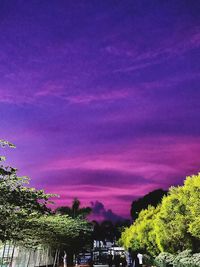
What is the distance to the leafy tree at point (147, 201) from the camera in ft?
345

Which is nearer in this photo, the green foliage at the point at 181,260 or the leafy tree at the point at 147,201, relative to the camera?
the green foliage at the point at 181,260

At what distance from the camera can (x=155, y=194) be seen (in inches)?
4200

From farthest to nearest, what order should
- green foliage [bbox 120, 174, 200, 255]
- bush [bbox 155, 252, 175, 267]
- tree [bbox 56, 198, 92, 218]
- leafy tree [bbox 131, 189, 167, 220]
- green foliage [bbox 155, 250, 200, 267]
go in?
leafy tree [bbox 131, 189, 167, 220] < tree [bbox 56, 198, 92, 218] < bush [bbox 155, 252, 175, 267] < green foliage [bbox 120, 174, 200, 255] < green foliage [bbox 155, 250, 200, 267]

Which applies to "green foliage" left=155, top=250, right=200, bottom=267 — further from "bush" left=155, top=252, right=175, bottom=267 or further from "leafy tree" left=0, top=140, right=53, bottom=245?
"leafy tree" left=0, top=140, right=53, bottom=245

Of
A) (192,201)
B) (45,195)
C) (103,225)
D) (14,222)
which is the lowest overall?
(14,222)

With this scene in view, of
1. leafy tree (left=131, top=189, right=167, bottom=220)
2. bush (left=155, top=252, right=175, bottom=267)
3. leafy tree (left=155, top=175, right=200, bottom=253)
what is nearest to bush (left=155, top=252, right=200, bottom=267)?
bush (left=155, top=252, right=175, bottom=267)

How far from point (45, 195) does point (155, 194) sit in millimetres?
96159

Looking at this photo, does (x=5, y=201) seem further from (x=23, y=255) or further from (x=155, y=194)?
→ (x=155, y=194)

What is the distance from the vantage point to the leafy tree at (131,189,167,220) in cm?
10527

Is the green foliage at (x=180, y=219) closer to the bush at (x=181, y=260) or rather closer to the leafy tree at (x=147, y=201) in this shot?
the bush at (x=181, y=260)

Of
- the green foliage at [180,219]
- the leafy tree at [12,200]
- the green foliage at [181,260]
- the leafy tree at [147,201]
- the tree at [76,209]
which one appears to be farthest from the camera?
the leafy tree at [147,201]

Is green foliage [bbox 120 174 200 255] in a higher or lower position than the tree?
lower

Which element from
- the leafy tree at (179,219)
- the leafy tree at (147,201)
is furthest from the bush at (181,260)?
the leafy tree at (147,201)

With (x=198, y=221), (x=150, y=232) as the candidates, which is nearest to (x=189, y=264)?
(x=198, y=221)
